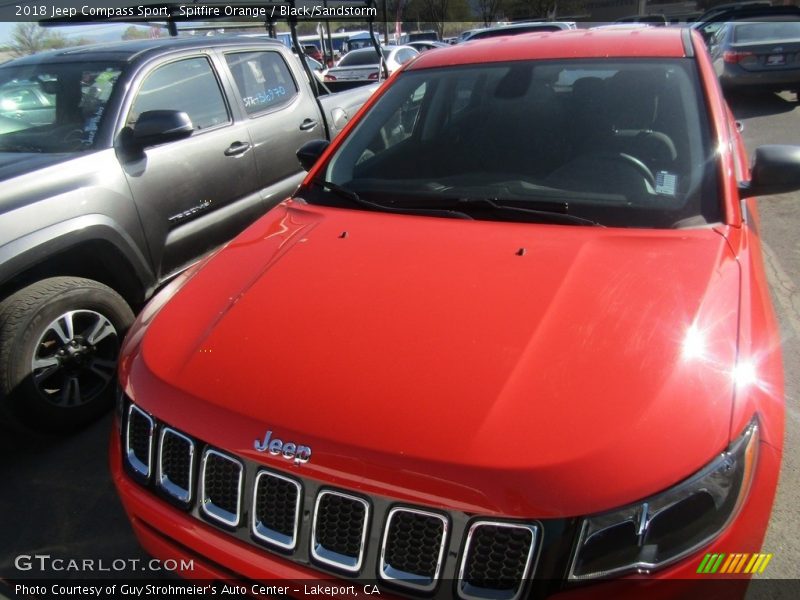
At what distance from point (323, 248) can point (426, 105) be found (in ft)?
4.26

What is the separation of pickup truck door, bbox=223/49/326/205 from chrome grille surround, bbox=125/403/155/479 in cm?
284

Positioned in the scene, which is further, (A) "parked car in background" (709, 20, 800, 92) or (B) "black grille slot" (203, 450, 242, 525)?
(A) "parked car in background" (709, 20, 800, 92)

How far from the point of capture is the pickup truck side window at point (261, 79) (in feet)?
14.7

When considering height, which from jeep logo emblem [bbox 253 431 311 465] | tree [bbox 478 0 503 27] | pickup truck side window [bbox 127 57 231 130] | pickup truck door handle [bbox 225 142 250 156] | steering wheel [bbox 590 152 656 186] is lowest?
jeep logo emblem [bbox 253 431 311 465]

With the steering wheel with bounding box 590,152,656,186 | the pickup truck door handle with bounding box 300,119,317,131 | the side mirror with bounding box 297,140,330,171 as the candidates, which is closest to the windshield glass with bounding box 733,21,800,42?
the pickup truck door handle with bounding box 300,119,317,131

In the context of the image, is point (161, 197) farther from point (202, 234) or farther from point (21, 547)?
point (21, 547)

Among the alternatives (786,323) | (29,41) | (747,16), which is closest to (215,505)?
(786,323)

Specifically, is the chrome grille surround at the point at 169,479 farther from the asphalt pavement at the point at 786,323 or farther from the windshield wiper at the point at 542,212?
the asphalt pavement at the point at 786,323

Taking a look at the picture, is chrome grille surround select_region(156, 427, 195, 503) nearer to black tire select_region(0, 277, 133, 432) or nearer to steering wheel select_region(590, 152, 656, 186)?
black tire select_region(0, 277, 133, 432)

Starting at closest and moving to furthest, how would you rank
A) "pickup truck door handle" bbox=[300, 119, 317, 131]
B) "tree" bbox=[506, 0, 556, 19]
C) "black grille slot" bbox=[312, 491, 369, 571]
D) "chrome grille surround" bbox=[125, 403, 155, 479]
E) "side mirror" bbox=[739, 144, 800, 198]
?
1. "black grille slot" bbox=[312, 491, 369, 571]
2. "chrome grille surround" bbox=[125, 403, 155, 479]
3. "side mirror" bbox=[739, 144, 800, 198]
4. "pickup truck door handle" bbox=[300, 119, 317, 131]
5. "tree" bbox=[506, 0, 556, 19]

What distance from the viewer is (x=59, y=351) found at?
306 centimetres

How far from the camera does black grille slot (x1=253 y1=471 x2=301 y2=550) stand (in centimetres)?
151

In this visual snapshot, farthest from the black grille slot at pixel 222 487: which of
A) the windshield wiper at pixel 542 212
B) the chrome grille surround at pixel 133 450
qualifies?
the windshield wiper at pixel 542 212

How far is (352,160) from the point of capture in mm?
2920
